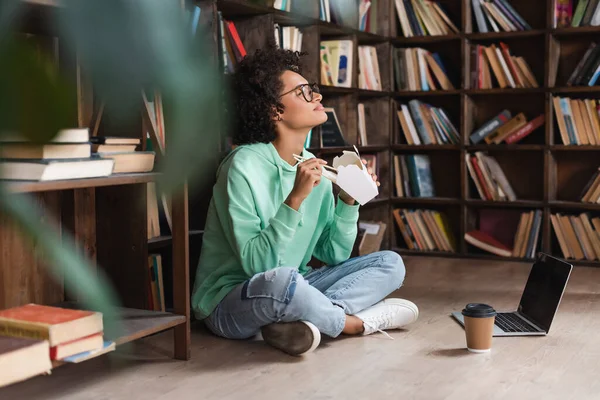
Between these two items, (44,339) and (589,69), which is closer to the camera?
(44,339)

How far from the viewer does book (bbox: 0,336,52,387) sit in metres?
1.45

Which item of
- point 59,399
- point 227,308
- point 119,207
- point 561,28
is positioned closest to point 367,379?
point 227,308

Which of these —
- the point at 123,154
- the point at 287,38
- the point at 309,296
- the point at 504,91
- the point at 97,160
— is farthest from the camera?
the point at 504,91

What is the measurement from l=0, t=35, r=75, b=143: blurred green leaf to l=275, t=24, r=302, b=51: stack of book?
3.08 metres

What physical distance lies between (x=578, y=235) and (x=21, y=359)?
317cm

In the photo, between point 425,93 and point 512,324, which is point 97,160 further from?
point 425,93

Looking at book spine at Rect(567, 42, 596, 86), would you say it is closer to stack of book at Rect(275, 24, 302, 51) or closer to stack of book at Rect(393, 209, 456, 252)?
stack of book at Rect(393, 209, 456, 252)

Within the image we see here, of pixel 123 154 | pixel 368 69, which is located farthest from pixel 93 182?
pixel 368 69

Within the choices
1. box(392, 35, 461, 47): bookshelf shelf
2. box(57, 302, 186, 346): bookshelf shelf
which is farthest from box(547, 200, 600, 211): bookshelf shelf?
box(57, 302, 186, 346): bookshelf shelf

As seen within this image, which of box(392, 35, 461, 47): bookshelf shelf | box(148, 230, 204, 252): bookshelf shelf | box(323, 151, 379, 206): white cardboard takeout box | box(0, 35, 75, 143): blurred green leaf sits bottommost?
box(148, 230, 204, 252): bookshelf shelf

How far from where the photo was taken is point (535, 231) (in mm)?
4066

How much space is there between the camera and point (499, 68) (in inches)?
163

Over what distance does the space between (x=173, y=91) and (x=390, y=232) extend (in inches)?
→ 169

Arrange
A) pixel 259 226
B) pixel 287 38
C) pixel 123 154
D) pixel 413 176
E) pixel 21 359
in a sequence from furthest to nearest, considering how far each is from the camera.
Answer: pixel 413 176 → pixel 287 38 → pixel 259 226 → pixel 123 154 → pixel 21 359
